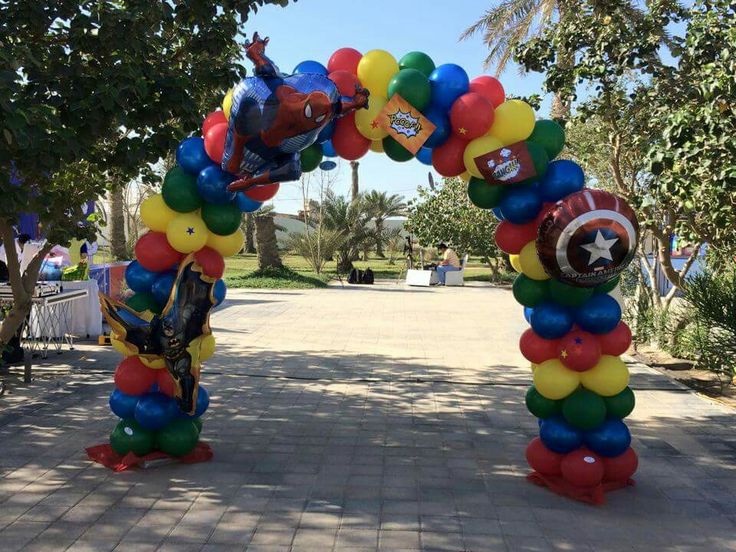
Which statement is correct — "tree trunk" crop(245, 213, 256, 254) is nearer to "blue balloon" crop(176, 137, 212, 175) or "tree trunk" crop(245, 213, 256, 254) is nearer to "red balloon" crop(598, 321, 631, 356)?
"blue balloon" crop(176, 137, 212, 175)

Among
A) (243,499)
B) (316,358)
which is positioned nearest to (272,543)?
(243,499)

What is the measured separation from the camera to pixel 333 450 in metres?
6.03

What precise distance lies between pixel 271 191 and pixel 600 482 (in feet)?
11.8

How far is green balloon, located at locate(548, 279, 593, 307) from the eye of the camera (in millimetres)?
5016

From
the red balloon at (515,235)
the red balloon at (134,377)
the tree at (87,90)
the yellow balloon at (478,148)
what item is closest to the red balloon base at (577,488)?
the red balloon at (515,235)

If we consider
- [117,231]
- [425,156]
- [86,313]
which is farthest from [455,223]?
[425,156]

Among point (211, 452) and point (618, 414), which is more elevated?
point (618, 414)

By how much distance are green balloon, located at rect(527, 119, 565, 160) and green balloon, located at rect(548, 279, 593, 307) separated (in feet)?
3.45

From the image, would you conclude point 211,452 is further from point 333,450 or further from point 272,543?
point 272,543

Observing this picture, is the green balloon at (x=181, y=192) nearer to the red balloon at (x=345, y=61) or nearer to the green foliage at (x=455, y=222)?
the red balloon at (x=345, y=61)

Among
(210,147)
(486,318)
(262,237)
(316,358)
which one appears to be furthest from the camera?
(262,237)

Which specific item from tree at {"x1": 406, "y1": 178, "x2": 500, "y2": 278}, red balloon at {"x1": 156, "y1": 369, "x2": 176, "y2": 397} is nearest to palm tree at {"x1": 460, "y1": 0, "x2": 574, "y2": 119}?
tree at {"x1": 406, "y1": 178, "x2": 500, "y2": 278}

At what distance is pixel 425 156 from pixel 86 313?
28.0 ft

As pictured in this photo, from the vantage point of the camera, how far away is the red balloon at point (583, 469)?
4949 mm
